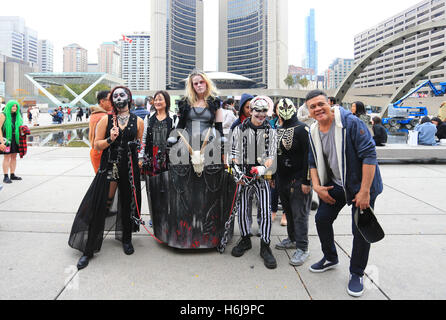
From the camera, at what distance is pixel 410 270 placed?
2873 mm

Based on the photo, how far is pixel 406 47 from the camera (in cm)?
11006

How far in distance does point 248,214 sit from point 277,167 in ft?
2.03

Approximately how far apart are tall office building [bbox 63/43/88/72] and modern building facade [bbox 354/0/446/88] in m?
163

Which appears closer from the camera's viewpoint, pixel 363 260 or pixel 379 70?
pixel 363 260

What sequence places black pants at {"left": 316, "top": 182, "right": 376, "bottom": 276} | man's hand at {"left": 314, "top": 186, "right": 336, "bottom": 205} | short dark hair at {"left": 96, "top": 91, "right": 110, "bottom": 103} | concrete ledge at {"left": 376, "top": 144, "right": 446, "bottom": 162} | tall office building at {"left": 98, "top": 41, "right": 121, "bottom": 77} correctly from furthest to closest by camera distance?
tall office building at {"left": 98, "top": 41, "right": 121, "bottom": 77} → concrete ledge at {"left": 376, "top": 144, "right": 446, "bottom": 162} → short dark hair at {"left": 96, "top": 91, "right": 110, "bottom": 103} → man's hand at {"left": 314, "top": 186, "right": 336, "bottom": 205} → black pants at {"left": 316, "top": 182, "right": 376, "bottom": 276}

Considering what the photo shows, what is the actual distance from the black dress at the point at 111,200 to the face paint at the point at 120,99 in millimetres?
151

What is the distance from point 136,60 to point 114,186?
631 feet

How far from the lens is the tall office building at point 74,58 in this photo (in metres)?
190

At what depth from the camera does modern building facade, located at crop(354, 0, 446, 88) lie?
93750 millimetres

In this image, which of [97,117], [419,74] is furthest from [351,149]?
[419,74]

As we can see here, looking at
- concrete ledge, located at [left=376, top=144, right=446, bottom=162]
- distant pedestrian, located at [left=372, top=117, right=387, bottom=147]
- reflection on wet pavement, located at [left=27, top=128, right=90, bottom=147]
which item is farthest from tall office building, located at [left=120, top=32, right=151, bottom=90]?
concrete ledge, located at [left=376, top=144, right=446, bottom=162]

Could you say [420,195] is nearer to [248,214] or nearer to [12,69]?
[248,214]

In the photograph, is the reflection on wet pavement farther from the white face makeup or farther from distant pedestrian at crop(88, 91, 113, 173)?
the white face makeup
